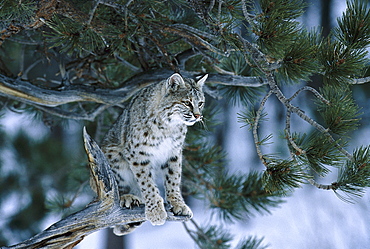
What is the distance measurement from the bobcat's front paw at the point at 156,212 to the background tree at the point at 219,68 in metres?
0.55

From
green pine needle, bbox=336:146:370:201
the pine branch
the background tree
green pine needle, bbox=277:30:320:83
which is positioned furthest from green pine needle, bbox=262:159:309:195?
the pine branch

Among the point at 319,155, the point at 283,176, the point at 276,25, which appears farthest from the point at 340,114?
the point at 276,25

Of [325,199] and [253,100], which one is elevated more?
[253,100]

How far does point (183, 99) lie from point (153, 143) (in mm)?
313

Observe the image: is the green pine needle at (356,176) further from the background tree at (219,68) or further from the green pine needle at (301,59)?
the green pine needle at (301,59)

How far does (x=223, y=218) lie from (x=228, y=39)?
58.8 inches

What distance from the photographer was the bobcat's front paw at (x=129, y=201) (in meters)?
2.36

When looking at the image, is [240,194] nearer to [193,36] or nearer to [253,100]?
[253,100]

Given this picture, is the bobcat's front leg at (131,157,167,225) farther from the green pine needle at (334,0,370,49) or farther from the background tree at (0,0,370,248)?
the green pine needle at (334,0,370,49)

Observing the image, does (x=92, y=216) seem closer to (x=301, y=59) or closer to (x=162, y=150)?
(x=162, y=150)

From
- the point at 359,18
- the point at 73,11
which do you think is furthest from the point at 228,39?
the point at 73,11

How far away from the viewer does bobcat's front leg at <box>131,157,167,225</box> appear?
2314 millimetres

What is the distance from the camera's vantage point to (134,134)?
2432mm

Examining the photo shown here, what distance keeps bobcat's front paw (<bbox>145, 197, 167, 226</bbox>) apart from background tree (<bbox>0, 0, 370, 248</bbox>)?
1.80 feet
